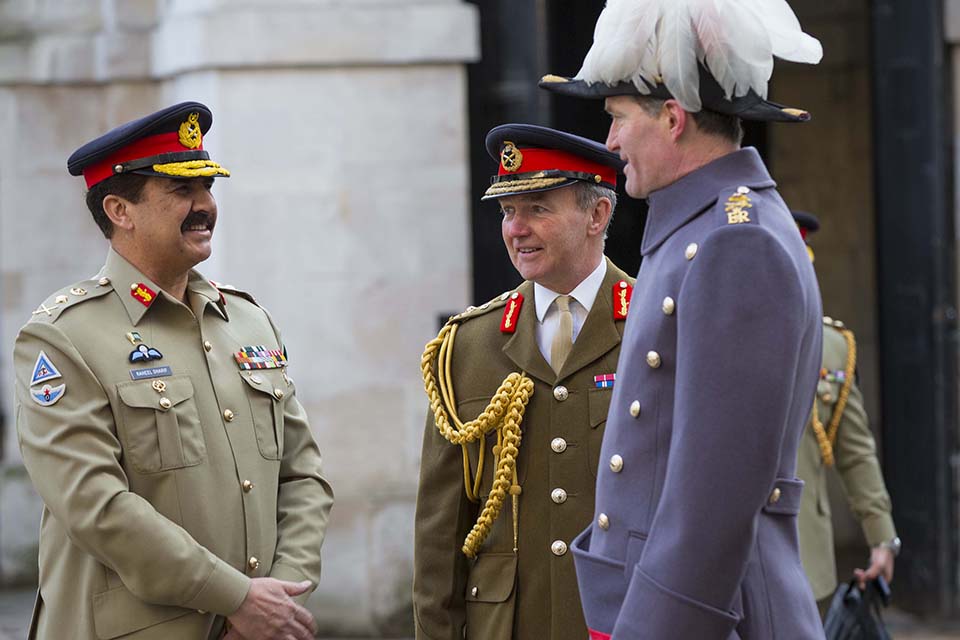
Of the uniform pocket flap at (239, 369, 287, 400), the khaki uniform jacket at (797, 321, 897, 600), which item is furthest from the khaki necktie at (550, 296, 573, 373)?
the khaki uniform jacket at (797, 321, 897, 600)

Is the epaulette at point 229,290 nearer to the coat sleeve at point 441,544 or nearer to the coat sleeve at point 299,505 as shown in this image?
the coat sleeve at point 299,505

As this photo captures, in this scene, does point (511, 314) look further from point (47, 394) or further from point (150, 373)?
point (47, 394)

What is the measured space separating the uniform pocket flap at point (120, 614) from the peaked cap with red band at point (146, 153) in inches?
38.7

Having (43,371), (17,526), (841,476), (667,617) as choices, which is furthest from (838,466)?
(17,526)

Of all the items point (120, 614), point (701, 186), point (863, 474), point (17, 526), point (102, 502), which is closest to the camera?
point (701, 186)

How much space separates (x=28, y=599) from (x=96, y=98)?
8.64ft

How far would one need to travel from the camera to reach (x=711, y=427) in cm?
240

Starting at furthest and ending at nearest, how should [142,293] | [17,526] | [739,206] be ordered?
1. [17,526]
2. [142,293]
3. [739,206]

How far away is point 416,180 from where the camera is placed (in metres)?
7.21

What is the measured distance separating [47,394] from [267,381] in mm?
589

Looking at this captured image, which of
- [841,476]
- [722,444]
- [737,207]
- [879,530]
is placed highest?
[737,207]

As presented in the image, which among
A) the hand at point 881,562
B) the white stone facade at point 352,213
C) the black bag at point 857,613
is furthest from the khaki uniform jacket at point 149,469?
the white stone facade at point 352,213

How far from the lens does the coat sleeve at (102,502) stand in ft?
11.0

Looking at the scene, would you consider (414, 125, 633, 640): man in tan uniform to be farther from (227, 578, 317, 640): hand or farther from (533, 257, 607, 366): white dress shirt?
(227, 578, 317, 640): hand
